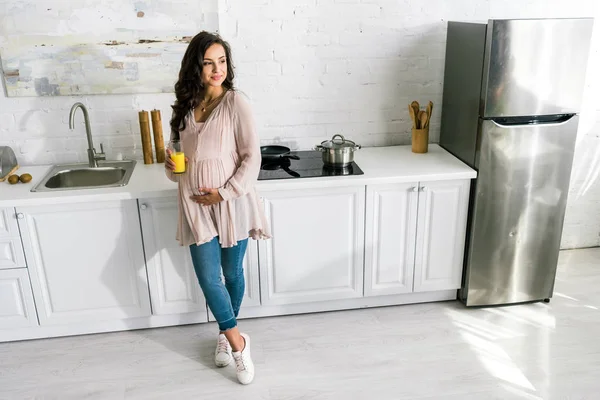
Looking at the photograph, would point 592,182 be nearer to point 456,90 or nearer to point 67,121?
point 456,90

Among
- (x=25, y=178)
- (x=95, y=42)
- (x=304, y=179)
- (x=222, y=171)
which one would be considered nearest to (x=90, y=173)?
(x=25, y=178)

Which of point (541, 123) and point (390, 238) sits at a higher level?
point (541, 123)

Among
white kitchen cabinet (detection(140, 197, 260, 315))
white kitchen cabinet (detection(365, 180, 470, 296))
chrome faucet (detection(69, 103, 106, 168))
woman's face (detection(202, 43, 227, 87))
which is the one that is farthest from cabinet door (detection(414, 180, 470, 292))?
chrome faucet (detection(69, 103, 106, 168))

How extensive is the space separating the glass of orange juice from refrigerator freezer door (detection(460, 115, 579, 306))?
4.75 ft

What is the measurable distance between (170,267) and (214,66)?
1.06m

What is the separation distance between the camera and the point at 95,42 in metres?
2.79

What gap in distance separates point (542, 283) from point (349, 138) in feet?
4.36

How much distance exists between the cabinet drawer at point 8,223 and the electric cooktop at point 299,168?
45.0 inches

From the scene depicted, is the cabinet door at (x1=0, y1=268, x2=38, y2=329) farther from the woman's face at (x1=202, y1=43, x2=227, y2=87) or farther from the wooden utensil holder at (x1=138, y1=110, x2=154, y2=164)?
the woman's face at (x1=202, y1=43, x2=227, y2=87)

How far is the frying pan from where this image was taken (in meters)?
2.90

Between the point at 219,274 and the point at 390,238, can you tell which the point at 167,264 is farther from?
the point at 390,238

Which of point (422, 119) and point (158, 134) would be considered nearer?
point (158, 134)

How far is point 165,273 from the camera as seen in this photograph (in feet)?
8.89

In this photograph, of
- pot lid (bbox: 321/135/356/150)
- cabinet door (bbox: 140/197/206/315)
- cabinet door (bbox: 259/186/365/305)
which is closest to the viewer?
cabinet door (bbox: 140/197/206/315)
